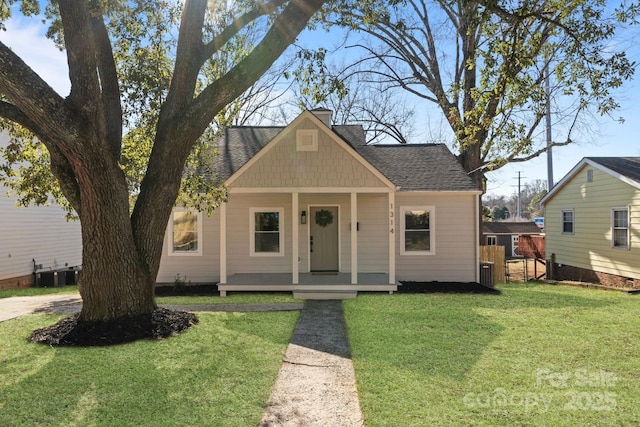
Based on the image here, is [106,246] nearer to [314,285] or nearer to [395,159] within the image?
[314,285]

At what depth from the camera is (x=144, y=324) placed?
6602mm

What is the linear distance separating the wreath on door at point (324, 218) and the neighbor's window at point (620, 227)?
32.2 ft

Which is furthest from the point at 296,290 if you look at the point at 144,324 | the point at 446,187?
the point at 446,187

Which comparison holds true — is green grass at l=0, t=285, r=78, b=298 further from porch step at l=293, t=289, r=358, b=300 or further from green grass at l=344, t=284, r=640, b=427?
green grass at l=344, t=284, r=640, b=427

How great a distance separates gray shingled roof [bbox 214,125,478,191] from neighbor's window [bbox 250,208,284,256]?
163 cm

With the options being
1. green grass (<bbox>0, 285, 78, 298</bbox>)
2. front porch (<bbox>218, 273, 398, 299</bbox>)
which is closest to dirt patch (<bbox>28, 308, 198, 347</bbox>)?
front porch (<bbox>218, 273, 398, 299</bbox>)

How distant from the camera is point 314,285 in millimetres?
10422

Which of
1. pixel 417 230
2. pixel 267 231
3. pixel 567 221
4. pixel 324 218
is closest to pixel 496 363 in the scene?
pixel 417 230

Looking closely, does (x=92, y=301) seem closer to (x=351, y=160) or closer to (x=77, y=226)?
(x=351, y=160)

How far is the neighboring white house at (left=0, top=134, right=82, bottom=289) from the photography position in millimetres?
14055

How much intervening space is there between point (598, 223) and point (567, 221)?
2403 millimetres

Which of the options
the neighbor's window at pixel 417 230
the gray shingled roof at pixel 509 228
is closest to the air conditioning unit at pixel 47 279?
the neighbor's window at pixel 417 230

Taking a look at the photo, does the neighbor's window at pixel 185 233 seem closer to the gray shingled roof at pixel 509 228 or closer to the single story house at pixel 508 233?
the single story house at pixel 508 233

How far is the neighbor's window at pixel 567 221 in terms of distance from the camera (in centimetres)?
1642
